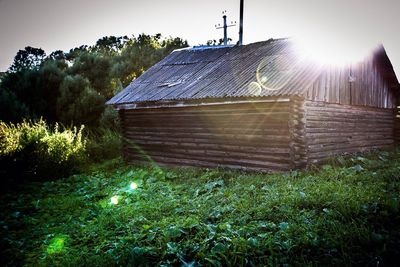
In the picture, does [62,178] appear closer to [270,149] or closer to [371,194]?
[270,149]

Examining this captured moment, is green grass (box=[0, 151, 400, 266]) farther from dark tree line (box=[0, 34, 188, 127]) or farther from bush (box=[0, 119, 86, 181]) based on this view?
dark tree line (box=[0, 34, 188, 127])

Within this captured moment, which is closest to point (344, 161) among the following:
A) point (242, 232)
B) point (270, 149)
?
point (270, 149)

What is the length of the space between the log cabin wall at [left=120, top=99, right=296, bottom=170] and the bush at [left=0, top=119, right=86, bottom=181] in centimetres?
261

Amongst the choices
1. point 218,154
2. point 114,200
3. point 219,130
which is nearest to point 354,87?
point 219,130

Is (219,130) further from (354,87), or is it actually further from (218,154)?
(354,87)

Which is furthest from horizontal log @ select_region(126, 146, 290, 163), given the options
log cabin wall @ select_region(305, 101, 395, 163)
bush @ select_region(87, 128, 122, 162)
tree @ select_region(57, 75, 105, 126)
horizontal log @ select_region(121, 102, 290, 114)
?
tree @ select_region(57, 75, 105, 126)

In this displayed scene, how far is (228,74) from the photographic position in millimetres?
10844

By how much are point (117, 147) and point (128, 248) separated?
38.9 feet

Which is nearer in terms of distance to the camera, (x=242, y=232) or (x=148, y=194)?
(x=242, y=232)

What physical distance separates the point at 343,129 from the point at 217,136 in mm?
4770

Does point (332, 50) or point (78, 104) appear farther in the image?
point (78, 104)

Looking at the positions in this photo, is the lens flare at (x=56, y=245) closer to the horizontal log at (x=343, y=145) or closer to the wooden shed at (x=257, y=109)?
the wooden shed at (x=257, y=109)

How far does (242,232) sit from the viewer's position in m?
4.22

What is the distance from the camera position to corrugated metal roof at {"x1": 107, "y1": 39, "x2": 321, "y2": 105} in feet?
28.8
